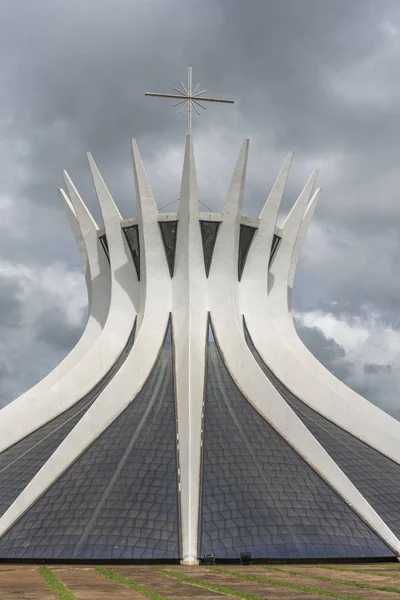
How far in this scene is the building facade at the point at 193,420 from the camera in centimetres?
1891

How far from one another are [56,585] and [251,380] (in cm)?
1353

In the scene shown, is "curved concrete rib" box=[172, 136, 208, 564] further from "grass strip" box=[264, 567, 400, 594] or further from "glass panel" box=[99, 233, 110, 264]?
"grass strip" box=[264, 567, 400, 594]

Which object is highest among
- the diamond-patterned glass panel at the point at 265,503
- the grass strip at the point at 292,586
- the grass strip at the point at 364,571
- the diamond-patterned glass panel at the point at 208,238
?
the diamond-patterned glass panel at the point at 208,238

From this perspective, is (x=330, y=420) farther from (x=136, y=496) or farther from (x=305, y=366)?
(x=136, y=496)

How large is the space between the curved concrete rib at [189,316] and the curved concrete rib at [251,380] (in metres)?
0.76

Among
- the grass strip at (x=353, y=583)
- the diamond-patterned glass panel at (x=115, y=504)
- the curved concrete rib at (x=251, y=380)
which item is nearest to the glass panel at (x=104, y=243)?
the curved concrete rib at (x=251, y=380)

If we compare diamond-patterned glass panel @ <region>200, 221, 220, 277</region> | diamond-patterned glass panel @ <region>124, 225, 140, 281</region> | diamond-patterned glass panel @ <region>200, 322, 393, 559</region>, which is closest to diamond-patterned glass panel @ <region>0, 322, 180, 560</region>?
diamond-patterned glass panel @ <region>200, 322, 393, 559</region>

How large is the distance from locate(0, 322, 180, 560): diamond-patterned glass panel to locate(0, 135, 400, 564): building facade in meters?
0.05

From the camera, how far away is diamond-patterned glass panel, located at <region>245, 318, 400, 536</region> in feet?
68.5

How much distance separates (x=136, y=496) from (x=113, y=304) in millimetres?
11737

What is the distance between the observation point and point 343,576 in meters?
14.2

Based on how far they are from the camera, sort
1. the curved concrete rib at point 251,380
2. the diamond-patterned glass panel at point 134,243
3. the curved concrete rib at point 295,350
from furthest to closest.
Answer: the diamond-patterned glass panel at point 134,243 < the curved concrete rib at point 295,350 < the curved concrete rib at point 251,380

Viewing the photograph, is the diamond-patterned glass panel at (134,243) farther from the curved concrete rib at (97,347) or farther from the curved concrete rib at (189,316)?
the curved concrete rib at (189,316)

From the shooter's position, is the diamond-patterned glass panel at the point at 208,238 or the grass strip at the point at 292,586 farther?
the diamond-patterned glass panel at the point at 208,238
